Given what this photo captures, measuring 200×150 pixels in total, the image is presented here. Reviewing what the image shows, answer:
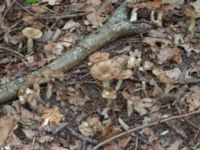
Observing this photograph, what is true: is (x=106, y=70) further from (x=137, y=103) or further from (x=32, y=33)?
(x=32, y=33)

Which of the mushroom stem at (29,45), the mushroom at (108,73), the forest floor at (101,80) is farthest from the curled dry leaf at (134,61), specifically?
the mushroom stem at (29,45)

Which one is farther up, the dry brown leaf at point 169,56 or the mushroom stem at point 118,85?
the dry brown leaf at point 169,56

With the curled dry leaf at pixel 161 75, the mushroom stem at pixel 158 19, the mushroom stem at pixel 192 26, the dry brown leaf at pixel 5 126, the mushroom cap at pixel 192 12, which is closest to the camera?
the dry brown leaf at pixel 5 126

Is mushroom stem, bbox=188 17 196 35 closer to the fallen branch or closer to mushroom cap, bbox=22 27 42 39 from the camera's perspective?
the fallen branch

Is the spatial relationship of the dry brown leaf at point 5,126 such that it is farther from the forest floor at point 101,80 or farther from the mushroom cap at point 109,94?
the mushroom cap at point 109,94

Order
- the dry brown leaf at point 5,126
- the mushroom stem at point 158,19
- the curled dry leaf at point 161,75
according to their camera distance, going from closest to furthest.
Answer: the dry brown leaf at point 5,126 < the curled dry leaf at point 161,75 < the mushroom stem at point 158,19

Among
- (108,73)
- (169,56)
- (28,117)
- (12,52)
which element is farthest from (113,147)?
(12,52)

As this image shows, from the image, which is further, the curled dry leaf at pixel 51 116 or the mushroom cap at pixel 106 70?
the curled dry leaf at pixel 51 116

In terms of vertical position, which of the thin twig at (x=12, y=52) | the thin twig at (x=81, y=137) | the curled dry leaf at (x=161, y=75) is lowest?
the thin twig at (x=81, y=137)

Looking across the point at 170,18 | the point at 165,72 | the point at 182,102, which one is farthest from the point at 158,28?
the point at 182,102
